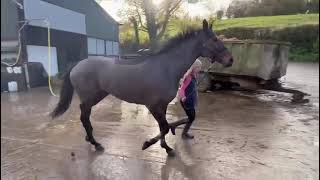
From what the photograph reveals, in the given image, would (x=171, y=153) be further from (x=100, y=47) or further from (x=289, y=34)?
(x=289, y=34)

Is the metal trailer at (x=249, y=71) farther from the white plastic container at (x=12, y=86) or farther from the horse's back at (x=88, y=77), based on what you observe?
the white plastic container at (x=12, y=86)

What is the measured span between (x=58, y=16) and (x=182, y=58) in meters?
1.40

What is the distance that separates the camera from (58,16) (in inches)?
75.9

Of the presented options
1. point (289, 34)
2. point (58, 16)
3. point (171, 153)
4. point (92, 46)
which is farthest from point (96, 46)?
point (171, 153)

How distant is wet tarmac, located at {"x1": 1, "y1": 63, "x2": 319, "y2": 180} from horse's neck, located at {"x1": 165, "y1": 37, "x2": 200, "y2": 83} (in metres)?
0.84

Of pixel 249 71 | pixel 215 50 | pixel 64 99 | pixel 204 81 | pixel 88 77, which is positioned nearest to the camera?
pixel 215 50

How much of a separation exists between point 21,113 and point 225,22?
15.7ft

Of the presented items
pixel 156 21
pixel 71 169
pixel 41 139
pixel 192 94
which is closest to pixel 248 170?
pixel 192 94

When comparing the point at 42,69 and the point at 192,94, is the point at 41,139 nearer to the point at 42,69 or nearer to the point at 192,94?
the point at 42,69

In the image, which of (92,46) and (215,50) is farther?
(215,50)

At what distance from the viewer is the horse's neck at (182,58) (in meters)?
2.99

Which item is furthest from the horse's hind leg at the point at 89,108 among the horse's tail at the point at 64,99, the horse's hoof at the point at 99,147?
the horse's tail at the point at 64,99

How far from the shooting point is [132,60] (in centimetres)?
285

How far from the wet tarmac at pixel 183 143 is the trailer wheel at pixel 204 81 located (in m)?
0.38
